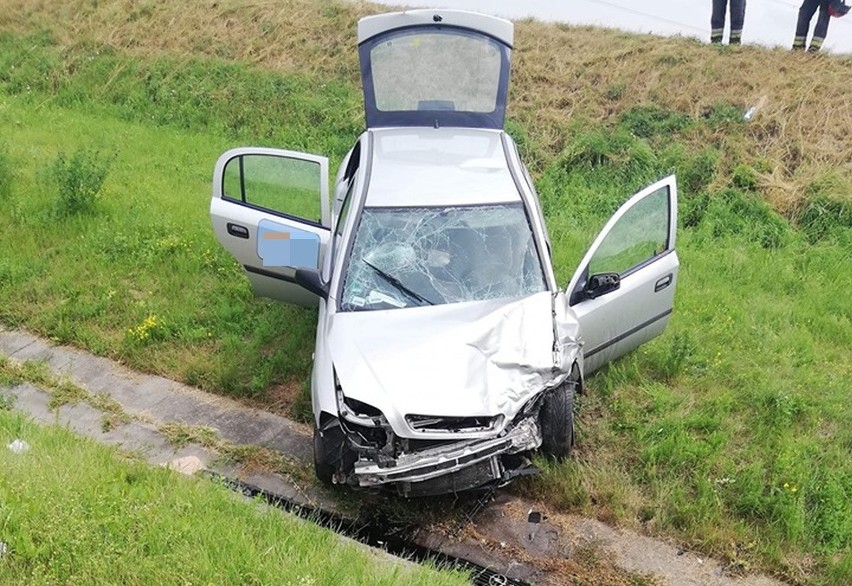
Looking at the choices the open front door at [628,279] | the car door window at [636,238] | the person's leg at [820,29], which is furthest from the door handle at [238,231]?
the person's leg at [820,29]

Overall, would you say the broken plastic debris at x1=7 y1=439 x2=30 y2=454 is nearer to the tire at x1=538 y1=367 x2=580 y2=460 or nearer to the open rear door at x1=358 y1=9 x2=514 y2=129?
the tire at x1=538 y1=367 x2=580 y2=460

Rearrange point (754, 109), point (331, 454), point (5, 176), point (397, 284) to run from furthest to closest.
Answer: point (754, 109)
point (5, 176)
point (397, 284)
point (331, 454)

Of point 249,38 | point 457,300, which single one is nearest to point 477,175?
point 457,300

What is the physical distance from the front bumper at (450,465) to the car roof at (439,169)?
1.65 metres

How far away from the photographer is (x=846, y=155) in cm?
846

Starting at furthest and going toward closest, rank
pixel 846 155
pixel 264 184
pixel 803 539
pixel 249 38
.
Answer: pixel 249 38 < pixel 846 155 < pixel 264 184 < pixel 803 539

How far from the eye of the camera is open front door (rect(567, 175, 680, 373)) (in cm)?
459

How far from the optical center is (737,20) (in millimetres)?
10578

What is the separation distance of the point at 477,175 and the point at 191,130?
761 cm

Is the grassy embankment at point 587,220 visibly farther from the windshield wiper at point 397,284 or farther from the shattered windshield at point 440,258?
the windshield wiper at point 397,284

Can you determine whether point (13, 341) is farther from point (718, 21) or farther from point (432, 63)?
point (718, 21)

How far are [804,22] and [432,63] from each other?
22.8 feet

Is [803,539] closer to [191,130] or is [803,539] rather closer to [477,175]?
[477,175]

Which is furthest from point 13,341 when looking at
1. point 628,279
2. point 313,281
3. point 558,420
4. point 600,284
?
point 628,279
